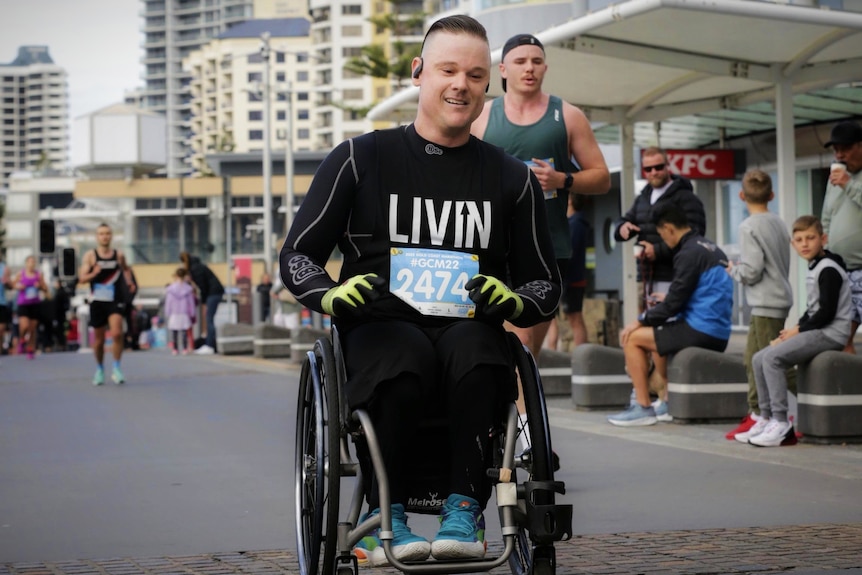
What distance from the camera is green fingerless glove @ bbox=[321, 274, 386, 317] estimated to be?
433 centimetres

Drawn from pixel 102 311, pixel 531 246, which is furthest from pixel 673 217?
pixel 102 311

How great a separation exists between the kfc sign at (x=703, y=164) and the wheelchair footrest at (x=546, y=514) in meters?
19.1

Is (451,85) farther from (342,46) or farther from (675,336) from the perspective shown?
(342,46)

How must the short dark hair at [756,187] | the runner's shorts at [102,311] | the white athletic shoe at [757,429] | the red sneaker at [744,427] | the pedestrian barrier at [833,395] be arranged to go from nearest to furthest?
the pedestrian barrier at [833,395] → the white athletic shoe at [757,429] → the red sneaker at [744,427] → the short dark hair at [756,187] → the runner's shorts at [102,311]

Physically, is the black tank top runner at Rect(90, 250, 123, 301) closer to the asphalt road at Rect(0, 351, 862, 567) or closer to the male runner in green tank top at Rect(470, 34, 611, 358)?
the asphalt road at Rect(0, 351, 862, 567)

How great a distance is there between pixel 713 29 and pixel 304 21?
558 feet

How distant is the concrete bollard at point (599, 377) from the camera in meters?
12.1

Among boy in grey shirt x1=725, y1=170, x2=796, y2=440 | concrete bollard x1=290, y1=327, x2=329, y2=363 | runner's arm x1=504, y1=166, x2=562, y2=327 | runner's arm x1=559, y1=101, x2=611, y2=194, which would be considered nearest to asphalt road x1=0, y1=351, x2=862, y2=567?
boy in grey shirt x1=725, y1=170, x2=796, y2=440

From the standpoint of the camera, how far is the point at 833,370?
9227mm

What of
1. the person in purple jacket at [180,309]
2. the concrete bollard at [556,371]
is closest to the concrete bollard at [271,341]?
the person in purple jacket at [180,309]

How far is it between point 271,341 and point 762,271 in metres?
14.4

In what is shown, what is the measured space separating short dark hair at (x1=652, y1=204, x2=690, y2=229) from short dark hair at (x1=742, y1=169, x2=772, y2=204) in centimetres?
74

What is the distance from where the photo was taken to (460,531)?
4223 millimetres

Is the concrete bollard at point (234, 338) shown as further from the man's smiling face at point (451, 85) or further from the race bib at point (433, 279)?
→ the race bib at point (433, 279)
